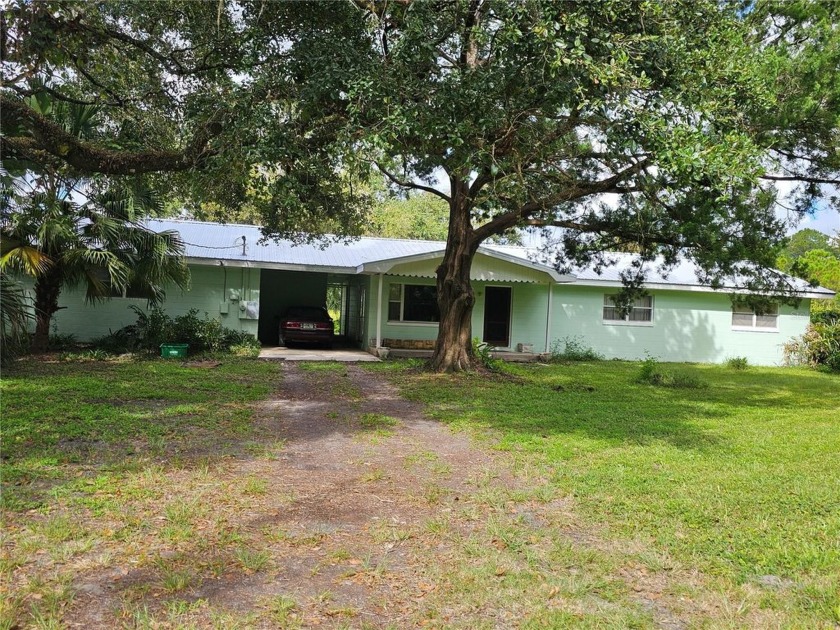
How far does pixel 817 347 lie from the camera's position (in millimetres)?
19922

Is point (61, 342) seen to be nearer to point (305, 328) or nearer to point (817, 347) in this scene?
point (305, 328)

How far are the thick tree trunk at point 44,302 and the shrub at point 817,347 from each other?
21426 mm

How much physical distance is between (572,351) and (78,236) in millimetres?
14294

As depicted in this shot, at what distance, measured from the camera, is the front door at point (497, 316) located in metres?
20.1

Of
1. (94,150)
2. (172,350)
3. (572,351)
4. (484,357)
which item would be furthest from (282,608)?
(572,351)

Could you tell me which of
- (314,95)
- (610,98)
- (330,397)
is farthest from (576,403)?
(314,95)

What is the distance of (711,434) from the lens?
27.2 ft

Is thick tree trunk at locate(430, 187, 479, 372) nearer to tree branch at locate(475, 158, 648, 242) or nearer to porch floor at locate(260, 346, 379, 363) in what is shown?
tree branch at locate(475, 158, 648, 242)

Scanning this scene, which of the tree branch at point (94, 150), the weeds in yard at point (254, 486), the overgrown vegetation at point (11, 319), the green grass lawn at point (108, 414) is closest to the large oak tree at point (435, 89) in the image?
the tree branch at point (94, 150)

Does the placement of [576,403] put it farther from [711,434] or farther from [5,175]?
[5,175]

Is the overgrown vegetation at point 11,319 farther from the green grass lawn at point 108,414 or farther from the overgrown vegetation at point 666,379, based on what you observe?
the overgrown vegetation at point 666,379

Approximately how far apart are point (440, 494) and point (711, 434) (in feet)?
15.5

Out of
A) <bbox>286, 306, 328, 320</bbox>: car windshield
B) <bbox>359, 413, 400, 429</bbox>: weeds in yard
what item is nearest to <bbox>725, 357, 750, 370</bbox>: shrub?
<bbox>286, 306, 328, 320</bbox>: car windshield

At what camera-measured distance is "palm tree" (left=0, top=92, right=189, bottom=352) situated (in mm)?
12055
